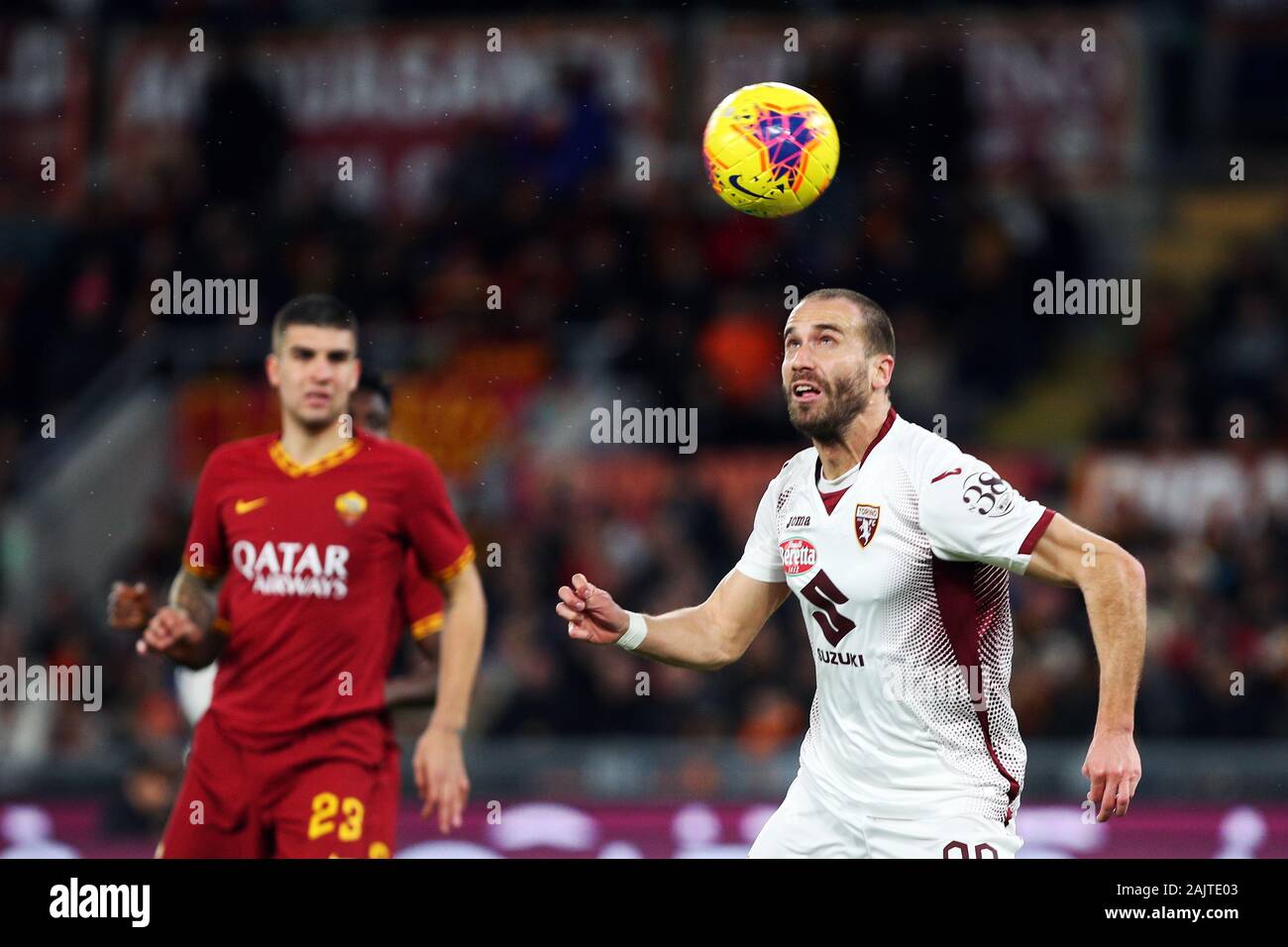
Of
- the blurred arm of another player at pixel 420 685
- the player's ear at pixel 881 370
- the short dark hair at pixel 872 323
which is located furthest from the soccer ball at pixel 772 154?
the blurred arm of another player at pixel 420 685

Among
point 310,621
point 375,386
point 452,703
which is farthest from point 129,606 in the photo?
point 375,386

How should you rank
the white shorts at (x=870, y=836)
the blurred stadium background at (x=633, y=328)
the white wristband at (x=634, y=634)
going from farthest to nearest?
the blurred stadium background at (x=633, y=328)
the white wristband at (x=634, y=634)
the white shorts at (x=870, y=836)

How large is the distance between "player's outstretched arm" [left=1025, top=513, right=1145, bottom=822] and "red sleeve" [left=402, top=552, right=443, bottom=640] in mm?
2400

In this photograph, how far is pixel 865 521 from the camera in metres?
6.08

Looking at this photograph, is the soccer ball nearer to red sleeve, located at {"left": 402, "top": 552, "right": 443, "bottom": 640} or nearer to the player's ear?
the player's ear

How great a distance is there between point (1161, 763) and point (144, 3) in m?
11.4

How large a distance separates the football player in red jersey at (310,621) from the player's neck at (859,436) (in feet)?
5.05

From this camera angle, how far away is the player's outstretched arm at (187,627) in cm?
675

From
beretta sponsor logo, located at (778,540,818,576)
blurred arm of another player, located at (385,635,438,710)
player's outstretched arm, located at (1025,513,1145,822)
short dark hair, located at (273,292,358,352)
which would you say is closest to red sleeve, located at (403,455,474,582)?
blurred arm of another player, located at (385,635,438,710)

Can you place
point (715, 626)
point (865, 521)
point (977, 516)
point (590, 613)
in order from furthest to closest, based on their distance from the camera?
point (715, 626)
point (590, 613)
point (865, 521)
point (977, 516)

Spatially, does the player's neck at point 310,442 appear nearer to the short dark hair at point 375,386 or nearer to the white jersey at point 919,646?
the short dark hair at point 375,386

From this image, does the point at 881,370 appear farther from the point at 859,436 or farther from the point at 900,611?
the point at 900,611

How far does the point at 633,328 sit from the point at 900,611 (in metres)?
7.92

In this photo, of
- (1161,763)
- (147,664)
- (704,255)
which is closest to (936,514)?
(1161,763)
